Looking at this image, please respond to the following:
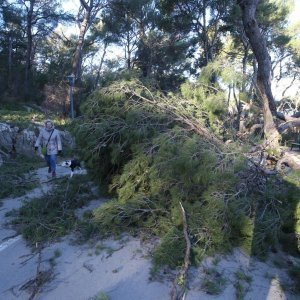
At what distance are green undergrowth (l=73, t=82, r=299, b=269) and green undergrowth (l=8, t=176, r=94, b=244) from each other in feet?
1.37

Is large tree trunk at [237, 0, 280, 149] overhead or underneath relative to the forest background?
overhead

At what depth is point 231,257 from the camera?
4312 mm

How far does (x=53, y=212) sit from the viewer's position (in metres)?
5.34

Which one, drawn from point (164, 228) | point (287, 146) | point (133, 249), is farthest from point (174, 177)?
point (287, 146)

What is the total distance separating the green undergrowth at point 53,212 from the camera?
474cm

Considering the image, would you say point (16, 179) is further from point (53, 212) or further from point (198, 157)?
point (198, 157)

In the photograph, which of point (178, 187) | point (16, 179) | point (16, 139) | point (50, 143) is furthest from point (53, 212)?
point (16, 139)

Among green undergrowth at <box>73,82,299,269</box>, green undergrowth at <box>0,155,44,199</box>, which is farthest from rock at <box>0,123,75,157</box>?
green undergrowth at <box>73,82,299,269</box>

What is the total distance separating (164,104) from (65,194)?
2292mm

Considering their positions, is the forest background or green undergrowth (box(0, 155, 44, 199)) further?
green undergrowth (box(0, 155, 44, 199))

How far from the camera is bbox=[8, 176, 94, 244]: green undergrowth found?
4742mm

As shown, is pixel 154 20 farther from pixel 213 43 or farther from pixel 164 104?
pixel 164 104

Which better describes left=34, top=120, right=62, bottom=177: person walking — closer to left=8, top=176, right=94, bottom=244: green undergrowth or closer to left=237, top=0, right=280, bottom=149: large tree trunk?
left=8, top=176, right=94, bottom=244: green undergrowth

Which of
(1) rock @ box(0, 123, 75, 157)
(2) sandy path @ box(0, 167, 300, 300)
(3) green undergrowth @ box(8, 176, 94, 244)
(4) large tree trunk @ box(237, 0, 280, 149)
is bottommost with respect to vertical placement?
(2) sandy path @ box(0, 167, 300, 300)
